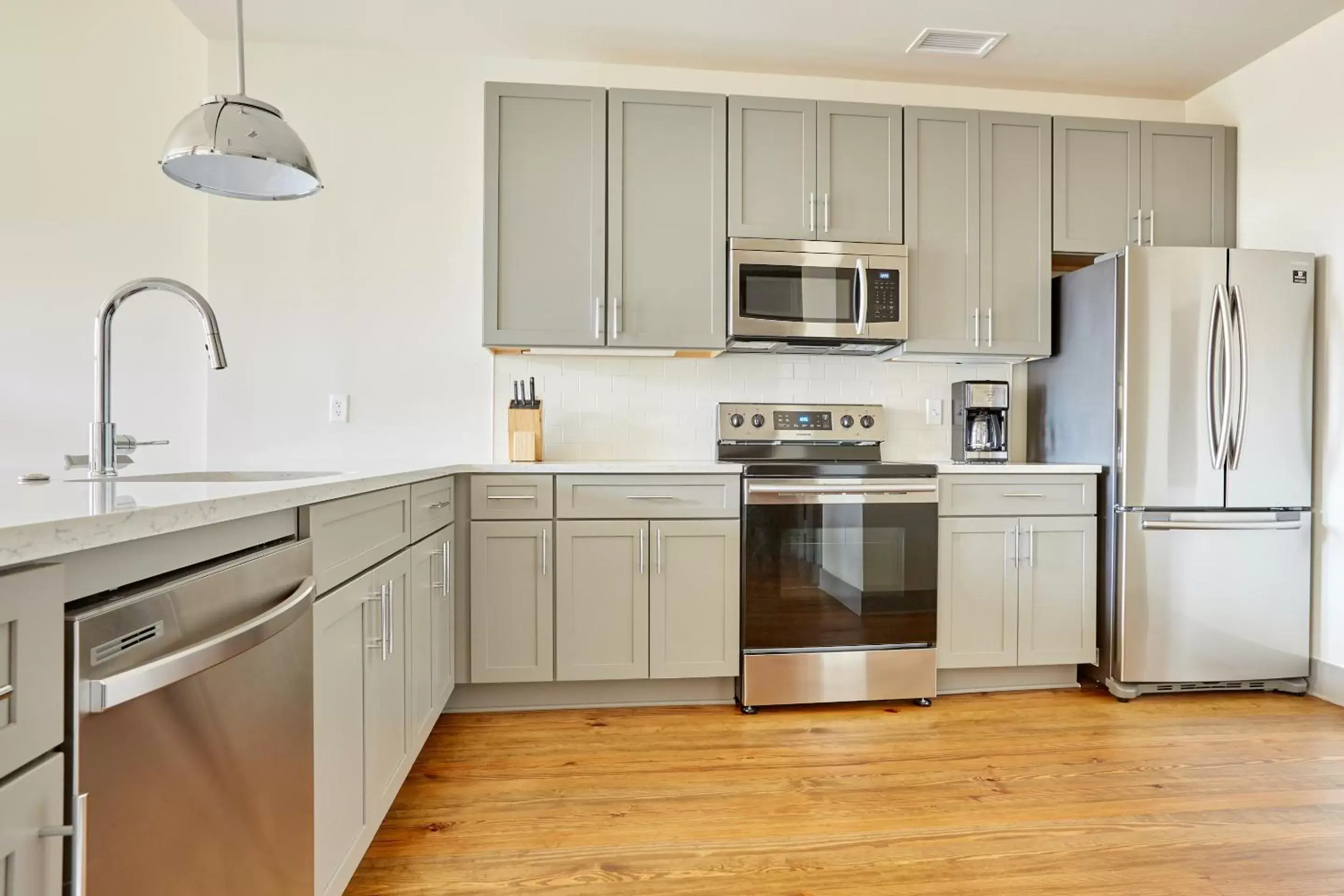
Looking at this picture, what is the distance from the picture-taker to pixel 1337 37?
269 cm

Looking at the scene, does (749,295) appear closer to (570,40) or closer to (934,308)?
(934,308)

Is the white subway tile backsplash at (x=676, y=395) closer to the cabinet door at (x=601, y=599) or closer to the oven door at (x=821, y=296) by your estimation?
the oven door at (x=821, y=296)

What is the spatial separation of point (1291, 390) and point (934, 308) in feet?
4.40

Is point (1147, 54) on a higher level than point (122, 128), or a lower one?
higher

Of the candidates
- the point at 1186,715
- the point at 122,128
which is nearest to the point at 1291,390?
the point at 1186,715

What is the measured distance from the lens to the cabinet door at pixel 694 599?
8.52 ft

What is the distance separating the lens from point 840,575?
2.63 m

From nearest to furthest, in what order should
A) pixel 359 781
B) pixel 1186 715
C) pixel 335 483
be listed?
pixel 335 483
pixel 359 781
pixel 1186 715

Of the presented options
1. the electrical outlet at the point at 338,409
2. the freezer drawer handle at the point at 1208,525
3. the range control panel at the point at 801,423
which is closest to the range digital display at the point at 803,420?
the range control panel at the point at 801,423

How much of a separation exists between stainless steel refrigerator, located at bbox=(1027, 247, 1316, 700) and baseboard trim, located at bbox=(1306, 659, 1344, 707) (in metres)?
0.04

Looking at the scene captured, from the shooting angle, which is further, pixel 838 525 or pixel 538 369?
pixel 538 369

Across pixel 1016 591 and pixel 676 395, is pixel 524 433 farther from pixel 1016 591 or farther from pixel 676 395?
pixel 1016 591

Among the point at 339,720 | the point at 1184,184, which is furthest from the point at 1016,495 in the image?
the point at 339,720

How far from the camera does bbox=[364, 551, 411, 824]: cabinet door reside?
154 cm
